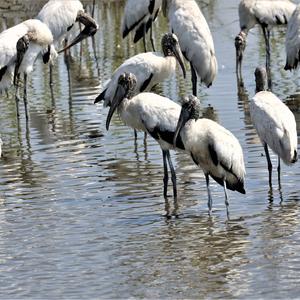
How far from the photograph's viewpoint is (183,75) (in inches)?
531

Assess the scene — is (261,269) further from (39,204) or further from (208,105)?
(208,105)

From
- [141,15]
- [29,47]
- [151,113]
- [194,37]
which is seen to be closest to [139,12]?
[141,15]

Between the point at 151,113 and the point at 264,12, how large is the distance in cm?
758

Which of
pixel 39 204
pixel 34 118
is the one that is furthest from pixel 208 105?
pixel 39 204

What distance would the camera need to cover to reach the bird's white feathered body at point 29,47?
558 inches

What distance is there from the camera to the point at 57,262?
26.3 feet

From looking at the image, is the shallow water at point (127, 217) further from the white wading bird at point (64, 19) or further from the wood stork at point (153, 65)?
the white wading bird at point (64, 19)

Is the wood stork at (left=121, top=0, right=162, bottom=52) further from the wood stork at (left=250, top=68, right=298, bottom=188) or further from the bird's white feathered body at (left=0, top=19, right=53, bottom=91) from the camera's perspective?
the wood stork at (left=250, top=68, right=298, bottom=188)

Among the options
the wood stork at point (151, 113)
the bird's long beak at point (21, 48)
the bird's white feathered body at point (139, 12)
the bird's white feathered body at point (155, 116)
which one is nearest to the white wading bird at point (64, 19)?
the bird's white feathered body at point (139, 12)

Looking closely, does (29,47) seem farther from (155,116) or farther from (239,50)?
(155,116)

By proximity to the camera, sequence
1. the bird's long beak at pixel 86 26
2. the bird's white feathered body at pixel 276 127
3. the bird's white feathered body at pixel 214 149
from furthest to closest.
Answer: the bird's long beak at pixel 86 26 → the bird's white feathered body at pixel 276 127 → the bird's white feathered body at pixel 214 149

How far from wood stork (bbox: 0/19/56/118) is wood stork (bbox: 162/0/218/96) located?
1.66 m

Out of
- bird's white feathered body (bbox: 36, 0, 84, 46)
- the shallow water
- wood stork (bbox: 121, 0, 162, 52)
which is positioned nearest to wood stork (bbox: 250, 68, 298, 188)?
the shallow water

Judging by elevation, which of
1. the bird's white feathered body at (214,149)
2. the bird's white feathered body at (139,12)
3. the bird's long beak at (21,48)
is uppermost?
the bird's white feathered body at (139,12)
